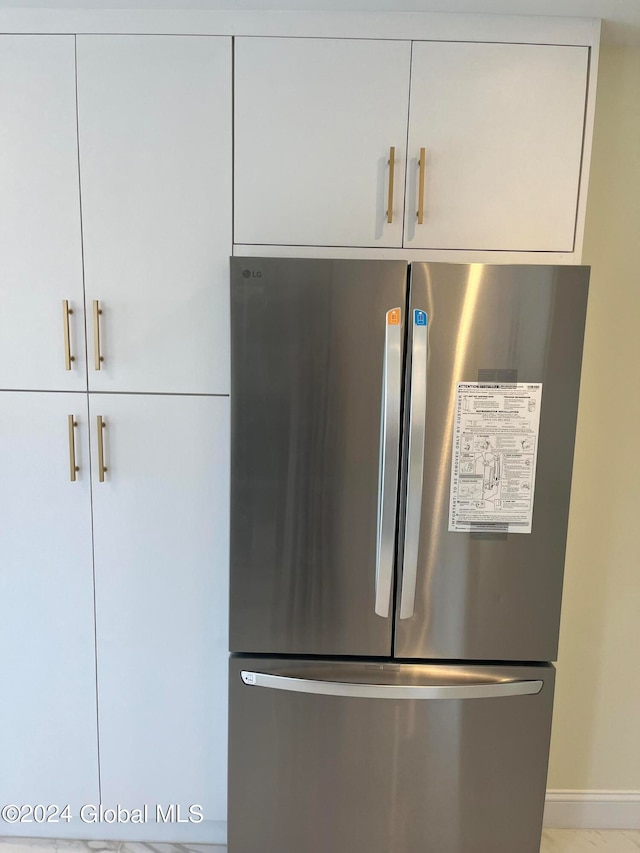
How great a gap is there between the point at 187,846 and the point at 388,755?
2.89 ft

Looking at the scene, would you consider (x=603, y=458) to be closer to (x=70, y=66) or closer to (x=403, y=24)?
(x=403, y=24)

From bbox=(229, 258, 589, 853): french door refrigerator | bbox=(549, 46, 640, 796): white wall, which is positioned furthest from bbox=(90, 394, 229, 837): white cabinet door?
bbox=(549, 46, 640, 796): white wall

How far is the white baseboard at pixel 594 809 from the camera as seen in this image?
1.93m

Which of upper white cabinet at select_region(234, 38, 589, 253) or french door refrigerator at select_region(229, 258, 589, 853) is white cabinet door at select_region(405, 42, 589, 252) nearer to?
upper white cabinet at select_region(234, 38, 589, 253)

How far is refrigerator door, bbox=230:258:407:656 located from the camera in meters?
1.35

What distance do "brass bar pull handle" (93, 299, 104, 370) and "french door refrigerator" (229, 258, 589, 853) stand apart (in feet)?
1.55

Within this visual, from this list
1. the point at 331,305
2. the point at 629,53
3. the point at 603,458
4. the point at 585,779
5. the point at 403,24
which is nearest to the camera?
the point at 331,305

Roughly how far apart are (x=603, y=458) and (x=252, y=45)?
163cm

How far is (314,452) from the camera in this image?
1.40 meters

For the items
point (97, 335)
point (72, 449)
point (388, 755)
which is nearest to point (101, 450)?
point (72, 449)

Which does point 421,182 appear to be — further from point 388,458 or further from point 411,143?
point 388,458

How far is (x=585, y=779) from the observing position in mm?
1938

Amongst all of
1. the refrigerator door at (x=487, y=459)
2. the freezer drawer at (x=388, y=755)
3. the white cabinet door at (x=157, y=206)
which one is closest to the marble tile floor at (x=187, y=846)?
the freezer drawer at (x=388, y=755)

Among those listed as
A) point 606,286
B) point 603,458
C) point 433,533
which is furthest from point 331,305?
point 603,458
